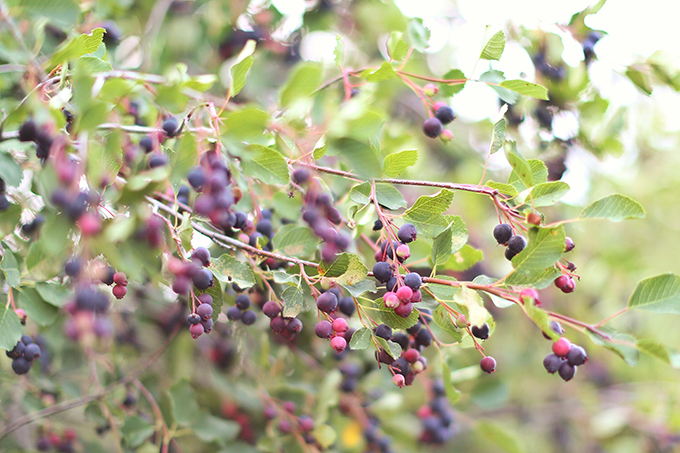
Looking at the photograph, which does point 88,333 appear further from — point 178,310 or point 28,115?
point 178,310

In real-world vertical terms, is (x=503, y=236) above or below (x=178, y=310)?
above

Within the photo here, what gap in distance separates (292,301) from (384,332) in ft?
0.62

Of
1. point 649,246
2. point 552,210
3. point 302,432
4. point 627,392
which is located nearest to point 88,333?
point 302,432

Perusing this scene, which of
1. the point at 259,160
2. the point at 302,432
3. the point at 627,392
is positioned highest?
the point at 259,160

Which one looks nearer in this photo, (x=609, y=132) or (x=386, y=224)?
(x=386, y=224)

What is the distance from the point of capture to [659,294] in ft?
2.81

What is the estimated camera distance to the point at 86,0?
1520mm

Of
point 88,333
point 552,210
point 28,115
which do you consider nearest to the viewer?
point 88,333

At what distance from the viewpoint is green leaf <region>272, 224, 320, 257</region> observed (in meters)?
1.02

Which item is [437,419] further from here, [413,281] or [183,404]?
[413,281]

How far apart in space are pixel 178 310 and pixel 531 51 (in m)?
1.67

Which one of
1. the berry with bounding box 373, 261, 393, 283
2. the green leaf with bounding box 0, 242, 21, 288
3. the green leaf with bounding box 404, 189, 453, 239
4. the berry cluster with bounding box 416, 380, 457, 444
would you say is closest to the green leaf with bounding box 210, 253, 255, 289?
the berry with bounding box 373, 261, 393, 283

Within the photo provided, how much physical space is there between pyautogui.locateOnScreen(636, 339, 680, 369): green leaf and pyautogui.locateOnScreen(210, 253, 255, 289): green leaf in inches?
27.6

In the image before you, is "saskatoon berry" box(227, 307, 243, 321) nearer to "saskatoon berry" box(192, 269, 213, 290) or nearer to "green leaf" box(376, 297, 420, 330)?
"saskatoon berry" box(192, 269, 213, 290)
